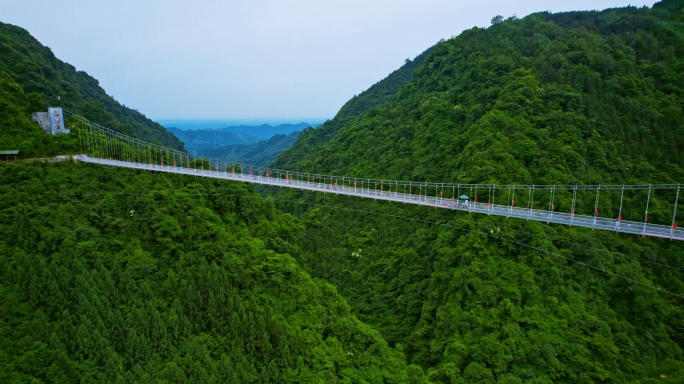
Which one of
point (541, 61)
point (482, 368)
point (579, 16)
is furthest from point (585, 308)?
point (579, 16)

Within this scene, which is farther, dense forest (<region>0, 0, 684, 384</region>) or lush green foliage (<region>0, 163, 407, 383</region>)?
dense forest (<region>0, 0, 684, 384</region>)

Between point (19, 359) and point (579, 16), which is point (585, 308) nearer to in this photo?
point (19, 359)

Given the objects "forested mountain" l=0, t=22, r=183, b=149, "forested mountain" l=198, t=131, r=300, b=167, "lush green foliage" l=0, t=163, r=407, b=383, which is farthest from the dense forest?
"forested mountain" l=198, t=131, r=300, b=167

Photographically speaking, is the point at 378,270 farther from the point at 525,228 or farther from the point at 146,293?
the point at 146,293

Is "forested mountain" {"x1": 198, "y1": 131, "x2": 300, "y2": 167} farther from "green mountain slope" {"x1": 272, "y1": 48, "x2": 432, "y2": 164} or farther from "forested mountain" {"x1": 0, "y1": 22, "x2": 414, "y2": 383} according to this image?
"forested mountain" {"x1": 0, "y1": 22, "x2": 414, "y2": 383}

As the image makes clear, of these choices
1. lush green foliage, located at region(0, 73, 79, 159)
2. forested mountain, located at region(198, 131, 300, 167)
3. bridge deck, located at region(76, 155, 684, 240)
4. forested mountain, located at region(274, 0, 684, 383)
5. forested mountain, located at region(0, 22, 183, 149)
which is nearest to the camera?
bridge deck, located at region(76, 155, 684, 240)
